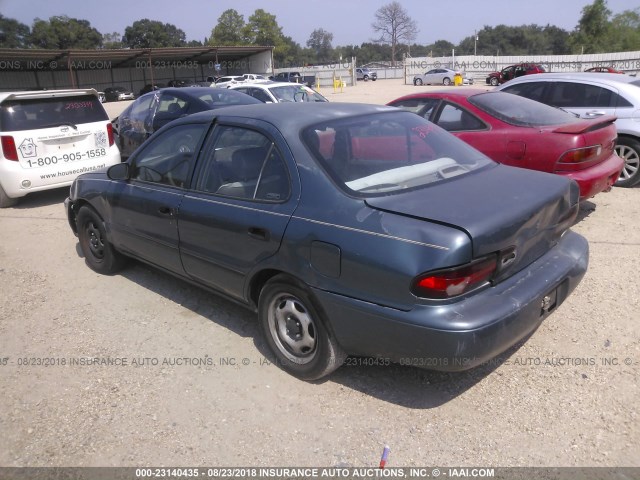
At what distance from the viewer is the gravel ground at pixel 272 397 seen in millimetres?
2645

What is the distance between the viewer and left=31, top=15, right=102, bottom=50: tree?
79062mm

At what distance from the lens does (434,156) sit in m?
3.47

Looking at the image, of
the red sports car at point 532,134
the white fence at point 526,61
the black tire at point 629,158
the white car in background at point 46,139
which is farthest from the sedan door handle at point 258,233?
the white fence at point 526,61

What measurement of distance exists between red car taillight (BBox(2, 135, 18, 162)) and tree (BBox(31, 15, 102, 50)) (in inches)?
3270

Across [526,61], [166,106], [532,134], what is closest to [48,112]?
[166,106]

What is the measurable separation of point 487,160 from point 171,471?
2.81 meters

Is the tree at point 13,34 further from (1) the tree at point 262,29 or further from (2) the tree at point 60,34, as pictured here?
(1) the tree at point 262,29

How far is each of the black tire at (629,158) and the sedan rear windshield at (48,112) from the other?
781 cm

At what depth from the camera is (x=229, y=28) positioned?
301ft

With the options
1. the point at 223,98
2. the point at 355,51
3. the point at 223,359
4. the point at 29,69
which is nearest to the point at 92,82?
the point at 29,69

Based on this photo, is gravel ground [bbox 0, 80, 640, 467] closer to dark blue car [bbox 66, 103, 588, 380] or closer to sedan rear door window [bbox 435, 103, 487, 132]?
dark blue car [bbox 66, 103, 588, 380]

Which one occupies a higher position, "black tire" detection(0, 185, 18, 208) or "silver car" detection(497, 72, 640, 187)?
"silver car" detection(497, 72, 640, 187)

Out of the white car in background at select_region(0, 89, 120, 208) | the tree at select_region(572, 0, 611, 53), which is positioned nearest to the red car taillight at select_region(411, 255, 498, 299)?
the white car in background at select_region(0, 89, 120, 208)

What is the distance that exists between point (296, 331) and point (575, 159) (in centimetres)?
373
